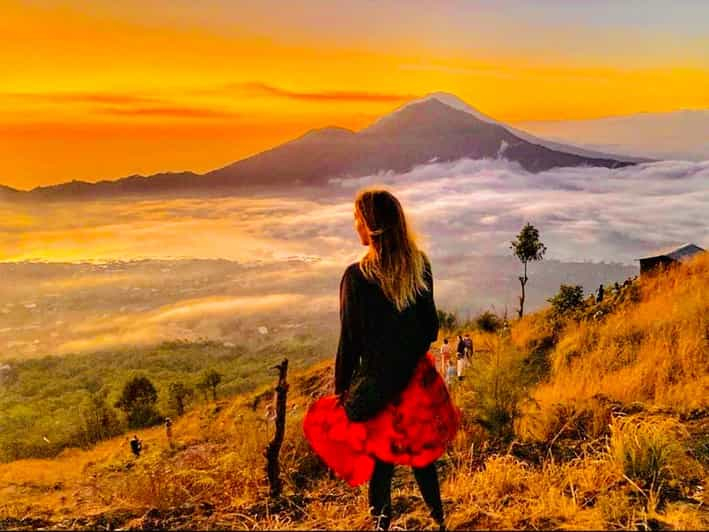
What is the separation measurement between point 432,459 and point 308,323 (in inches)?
2748

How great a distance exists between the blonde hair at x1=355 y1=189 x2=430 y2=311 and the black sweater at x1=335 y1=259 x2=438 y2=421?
0.13ft

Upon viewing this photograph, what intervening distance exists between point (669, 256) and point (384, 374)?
16254mm

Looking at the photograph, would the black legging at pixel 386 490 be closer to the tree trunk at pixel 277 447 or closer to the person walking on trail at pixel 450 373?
the tree trunk at pixel 277 447

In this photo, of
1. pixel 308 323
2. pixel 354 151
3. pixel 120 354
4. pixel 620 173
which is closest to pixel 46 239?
pixel 120 354

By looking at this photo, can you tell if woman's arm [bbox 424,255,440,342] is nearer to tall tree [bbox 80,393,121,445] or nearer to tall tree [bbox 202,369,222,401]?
tall tree [bbox 80,393,121,445]

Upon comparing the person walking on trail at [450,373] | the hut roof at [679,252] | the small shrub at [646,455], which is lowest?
the person walking on trail at [450,373]

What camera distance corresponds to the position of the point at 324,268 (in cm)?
10238

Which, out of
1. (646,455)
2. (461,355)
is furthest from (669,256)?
(646,455)

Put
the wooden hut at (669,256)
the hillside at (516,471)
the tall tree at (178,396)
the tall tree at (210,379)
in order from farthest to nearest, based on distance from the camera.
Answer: the tall tree at (210,379) → the tall tree at (178,396) → the wooden hut at (669,256) → the hillside at (516,471)

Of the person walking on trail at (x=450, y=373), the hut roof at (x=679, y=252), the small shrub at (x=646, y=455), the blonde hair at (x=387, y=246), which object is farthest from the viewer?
the hut roof at (x=679, y=252)

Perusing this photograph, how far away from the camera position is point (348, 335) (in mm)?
3105

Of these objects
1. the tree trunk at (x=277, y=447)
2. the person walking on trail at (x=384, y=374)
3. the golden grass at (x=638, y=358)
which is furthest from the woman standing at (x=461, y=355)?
the person walking on trail at (x=384, y=374)

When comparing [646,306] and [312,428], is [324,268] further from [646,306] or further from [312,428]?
[312,428]

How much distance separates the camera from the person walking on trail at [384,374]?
9.95 ft
